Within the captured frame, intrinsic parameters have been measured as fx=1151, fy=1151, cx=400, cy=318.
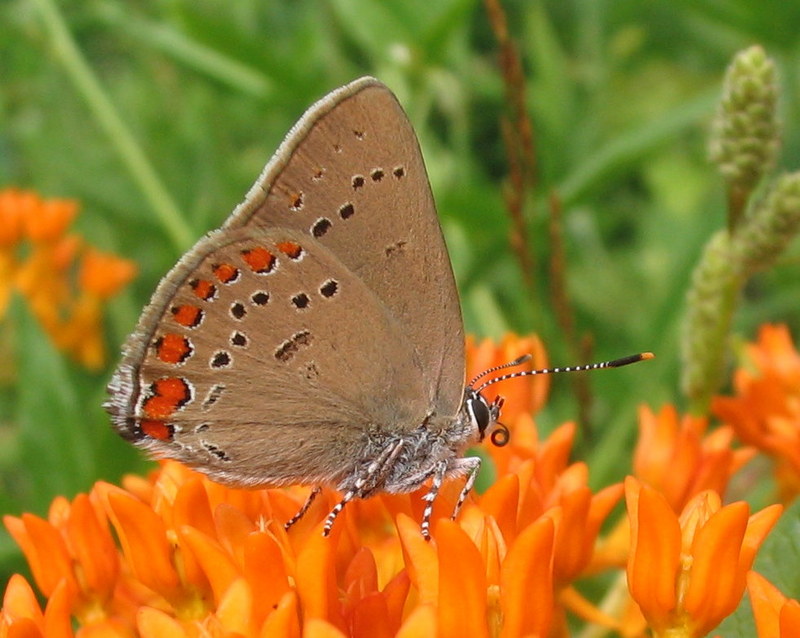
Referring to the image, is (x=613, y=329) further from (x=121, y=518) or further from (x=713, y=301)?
(x=121, y=518)

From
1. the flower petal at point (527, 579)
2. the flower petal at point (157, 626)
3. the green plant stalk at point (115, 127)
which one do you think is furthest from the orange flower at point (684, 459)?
the green plant stalk at point (115, 127)

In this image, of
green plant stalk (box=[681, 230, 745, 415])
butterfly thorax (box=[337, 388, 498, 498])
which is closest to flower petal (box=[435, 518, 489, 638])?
butterfly thorax (box=[337, 388, 498, 498])

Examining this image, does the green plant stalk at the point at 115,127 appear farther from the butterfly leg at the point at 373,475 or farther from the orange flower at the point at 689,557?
the orange flower at the point at 689,557

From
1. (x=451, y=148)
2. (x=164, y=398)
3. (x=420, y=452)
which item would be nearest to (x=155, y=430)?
(x=164, y=398)

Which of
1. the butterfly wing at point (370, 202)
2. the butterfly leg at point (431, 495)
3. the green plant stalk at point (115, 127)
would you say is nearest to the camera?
the butterfly leg at point (431, 495)

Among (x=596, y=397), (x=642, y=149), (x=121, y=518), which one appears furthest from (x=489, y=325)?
(x=121, y=518)


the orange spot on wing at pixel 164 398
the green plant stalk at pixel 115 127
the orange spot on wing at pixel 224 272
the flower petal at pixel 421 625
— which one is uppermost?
the green plant stalk at pixel 115 127
